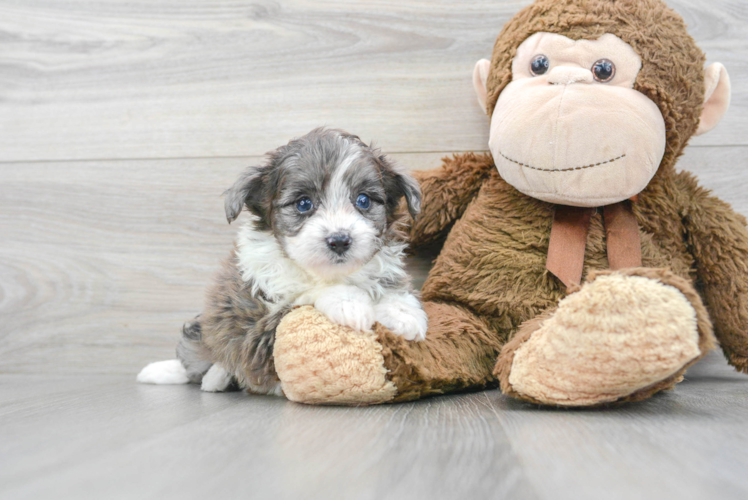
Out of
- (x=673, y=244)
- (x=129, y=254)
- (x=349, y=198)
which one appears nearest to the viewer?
(x=349, y=198)

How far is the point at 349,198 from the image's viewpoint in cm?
148

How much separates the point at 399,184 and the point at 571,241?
1.63ft

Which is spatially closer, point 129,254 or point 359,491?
point 359,491

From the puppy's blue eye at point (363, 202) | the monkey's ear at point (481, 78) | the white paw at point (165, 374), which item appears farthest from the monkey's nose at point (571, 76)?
the white paw at point (165, 374)

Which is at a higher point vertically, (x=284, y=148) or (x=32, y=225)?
(x=284, y=148)

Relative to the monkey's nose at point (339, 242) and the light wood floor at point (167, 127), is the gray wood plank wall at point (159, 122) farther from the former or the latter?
the monkey's nose at point (339, 242)

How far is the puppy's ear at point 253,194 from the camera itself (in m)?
1.51

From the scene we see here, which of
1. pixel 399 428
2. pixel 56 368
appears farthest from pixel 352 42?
pixel 56 368

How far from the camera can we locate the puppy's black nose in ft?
4.47

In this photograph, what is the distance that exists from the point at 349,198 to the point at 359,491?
0.83m

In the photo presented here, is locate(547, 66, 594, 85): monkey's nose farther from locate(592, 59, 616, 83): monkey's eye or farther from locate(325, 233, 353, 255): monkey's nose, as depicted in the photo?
locate(325, 233, 353, 255): monkey's nose

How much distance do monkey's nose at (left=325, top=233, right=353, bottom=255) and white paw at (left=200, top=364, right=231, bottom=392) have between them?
591 millimetres

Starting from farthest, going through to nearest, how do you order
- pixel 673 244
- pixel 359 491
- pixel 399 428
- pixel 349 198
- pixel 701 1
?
pixel 701 1 < pixel 673 244 < pixel 349 198 < pixel 399 428 < pixel 359 491

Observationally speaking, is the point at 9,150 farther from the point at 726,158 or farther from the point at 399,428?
the point at 726,158
